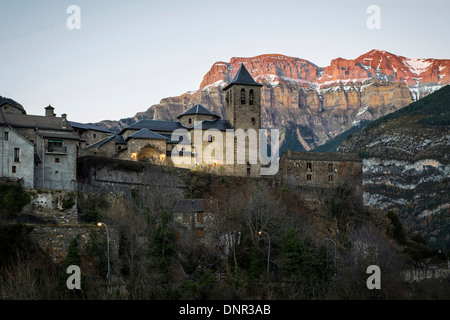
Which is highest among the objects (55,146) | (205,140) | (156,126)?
(156,126)

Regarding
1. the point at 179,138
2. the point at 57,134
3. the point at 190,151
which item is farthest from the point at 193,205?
the point at 179,138

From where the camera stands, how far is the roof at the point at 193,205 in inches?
2426

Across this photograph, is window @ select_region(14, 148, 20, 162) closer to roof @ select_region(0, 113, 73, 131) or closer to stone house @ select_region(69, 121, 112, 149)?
roof @ select_region(0, 113, 73, 131)

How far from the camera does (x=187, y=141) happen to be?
8106cm

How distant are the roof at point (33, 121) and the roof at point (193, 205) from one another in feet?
47.6

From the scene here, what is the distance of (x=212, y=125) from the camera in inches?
3285

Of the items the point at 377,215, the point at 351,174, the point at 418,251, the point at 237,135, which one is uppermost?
the point at 237,135

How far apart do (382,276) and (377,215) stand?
30.7m

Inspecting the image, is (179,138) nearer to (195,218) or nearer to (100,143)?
(100,143)

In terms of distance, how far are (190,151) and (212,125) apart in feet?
19.4

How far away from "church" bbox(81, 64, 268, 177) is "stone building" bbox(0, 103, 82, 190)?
52.4 feet
